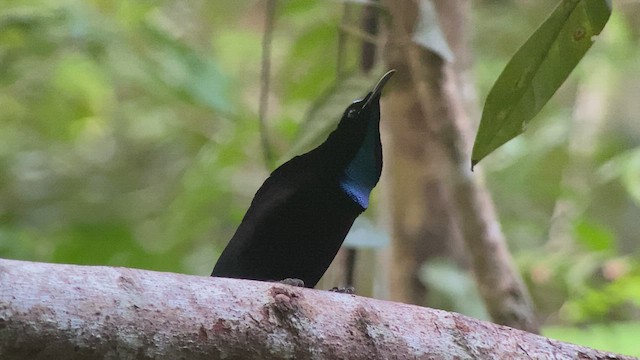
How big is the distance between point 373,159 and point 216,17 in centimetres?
145

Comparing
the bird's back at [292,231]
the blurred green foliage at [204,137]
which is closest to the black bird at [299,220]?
the bird's back at [292,231]

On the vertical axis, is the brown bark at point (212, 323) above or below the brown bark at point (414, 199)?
below

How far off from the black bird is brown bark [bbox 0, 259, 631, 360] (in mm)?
183

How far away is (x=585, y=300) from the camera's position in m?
1.96

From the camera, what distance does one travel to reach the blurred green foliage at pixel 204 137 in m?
1.84

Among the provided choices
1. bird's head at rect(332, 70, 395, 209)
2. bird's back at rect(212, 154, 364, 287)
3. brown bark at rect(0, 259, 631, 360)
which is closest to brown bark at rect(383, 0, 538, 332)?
bird's head at rect(332, 70, 395, 209)

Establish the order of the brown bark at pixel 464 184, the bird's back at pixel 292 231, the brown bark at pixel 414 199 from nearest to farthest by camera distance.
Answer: the bird's back at pixel 292 231 → the brown bark at pixel 464 184 → the brown bark at pixel 414 199

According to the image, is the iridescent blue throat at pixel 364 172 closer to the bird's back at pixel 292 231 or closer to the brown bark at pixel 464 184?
the bird's back at pixel 292 231

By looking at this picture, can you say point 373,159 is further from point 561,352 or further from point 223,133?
point 223,133

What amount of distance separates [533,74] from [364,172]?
0.79 feet

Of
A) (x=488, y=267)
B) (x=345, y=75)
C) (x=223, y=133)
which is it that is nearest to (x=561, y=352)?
(x=488, y=267)

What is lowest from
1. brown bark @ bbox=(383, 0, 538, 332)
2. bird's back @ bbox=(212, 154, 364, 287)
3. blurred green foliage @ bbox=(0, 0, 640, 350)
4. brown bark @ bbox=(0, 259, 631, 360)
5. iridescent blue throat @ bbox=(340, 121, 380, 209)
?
brown bark @ bbox=(0, 259, 631, 360)

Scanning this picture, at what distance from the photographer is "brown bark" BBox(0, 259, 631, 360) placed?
65cm

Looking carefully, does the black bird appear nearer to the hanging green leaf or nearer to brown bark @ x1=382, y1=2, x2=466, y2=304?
the hanging green leaf
